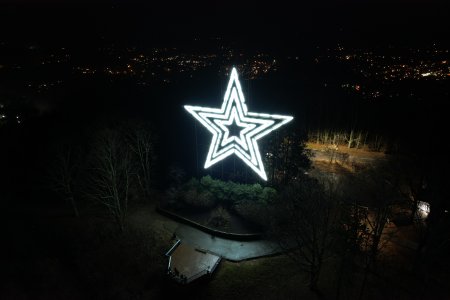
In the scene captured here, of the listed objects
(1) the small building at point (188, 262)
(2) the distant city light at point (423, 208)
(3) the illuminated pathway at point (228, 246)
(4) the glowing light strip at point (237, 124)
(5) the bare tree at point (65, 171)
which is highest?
(4) the glowing light strip at point (237, 124)

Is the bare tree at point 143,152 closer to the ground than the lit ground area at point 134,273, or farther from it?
farther from it

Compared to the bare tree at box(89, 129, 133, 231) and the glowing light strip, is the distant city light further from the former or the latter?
the bare tree at box(89, 129, 133, 231)

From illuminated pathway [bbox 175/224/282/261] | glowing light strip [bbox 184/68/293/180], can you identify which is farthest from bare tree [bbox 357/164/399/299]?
glowing light strip [bbox 184/68/293/180]

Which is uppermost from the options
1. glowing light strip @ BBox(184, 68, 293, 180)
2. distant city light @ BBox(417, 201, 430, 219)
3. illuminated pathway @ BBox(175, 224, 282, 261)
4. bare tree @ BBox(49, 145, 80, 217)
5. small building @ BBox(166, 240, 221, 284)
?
glowing light strip @ BBox(184, 68, 293, 180)

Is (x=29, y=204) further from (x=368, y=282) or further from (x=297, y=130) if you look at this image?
(x=368, y=282)

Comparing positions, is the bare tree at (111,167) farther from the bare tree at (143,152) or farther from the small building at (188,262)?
the small building at (188,262)

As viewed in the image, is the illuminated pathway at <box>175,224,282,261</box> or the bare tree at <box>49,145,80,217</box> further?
the bare tree at <box>49,145,80,217</box>

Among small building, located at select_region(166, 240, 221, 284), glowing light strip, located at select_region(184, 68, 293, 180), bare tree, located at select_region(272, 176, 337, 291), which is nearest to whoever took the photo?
bare tree, located at select_region(272, 176, 337, 291)

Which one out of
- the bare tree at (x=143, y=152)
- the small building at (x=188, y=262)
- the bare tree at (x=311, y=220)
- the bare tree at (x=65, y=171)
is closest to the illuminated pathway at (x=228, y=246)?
the small building at (x=188, y=262)
